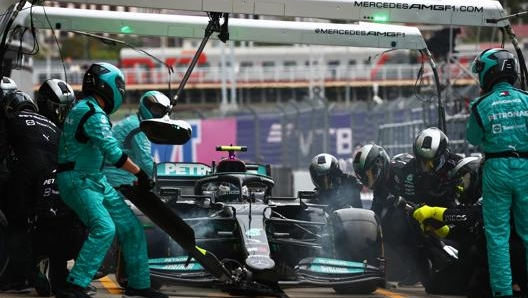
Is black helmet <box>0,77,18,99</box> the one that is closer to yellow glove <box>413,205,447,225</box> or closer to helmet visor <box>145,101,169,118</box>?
helmet visor <box>145,101,169,118</box>

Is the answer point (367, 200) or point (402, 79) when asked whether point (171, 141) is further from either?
point (402, 79)

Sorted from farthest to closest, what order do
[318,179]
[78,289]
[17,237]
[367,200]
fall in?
1. [367,200]
2. [318,179]
3. [17,237]
4. [78,289]

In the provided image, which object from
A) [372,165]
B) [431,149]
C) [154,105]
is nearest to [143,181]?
[154,105]

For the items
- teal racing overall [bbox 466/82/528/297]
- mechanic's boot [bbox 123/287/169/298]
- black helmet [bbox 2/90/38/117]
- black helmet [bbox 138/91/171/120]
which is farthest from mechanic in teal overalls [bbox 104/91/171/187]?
teal racing overall [bbox 466/82/528/297]

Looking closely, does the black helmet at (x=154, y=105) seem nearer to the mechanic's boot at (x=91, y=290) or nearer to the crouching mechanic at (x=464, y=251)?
the mechanic's boot at (x=91, y=290)

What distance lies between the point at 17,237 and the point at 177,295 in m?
1.64

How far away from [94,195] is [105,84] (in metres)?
0.98

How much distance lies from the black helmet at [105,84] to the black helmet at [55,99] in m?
1.83

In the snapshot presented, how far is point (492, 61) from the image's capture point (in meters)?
10.7

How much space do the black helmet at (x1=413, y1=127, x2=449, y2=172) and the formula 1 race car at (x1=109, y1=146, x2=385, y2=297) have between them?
1.01 m

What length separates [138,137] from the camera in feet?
39.4

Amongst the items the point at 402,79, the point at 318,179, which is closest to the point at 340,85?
the point at 402,79

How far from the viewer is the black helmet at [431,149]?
12.5 meters

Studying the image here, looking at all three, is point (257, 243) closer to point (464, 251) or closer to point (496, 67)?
point (464, 251)
